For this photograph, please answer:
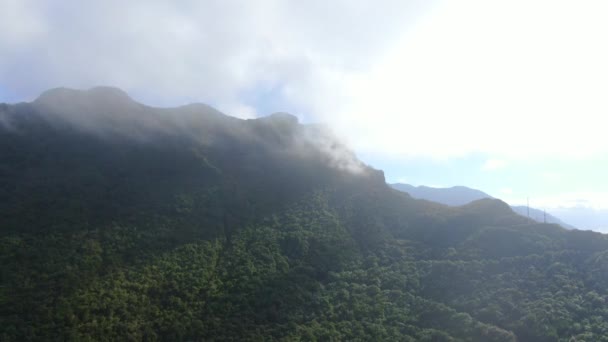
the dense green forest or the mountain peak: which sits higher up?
the mountain peak

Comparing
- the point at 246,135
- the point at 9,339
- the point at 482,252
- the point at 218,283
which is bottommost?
the point at 9,339

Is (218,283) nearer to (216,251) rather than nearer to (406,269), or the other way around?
(216,251)

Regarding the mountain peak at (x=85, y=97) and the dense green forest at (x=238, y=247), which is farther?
the mountain peak at (x=85, y=97)

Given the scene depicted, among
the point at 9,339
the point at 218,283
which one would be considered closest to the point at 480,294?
the point at 218,283

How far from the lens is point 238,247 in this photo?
87.9 m

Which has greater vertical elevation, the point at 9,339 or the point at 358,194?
the point at 358,194

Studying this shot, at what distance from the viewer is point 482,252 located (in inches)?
3684

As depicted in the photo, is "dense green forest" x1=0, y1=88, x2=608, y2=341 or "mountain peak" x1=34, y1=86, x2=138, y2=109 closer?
"dense green forest" x1=0, y1=88, x2=608, y2=341

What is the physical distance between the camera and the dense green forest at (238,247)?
65750 mm

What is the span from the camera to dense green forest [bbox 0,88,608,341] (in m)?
65.8

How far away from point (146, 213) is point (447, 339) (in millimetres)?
60012

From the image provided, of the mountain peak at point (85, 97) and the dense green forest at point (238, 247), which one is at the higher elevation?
the mountain peak at point (85, 97)

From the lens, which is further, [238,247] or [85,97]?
[85,97]

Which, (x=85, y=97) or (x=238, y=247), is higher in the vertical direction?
(x=85, y=97)
